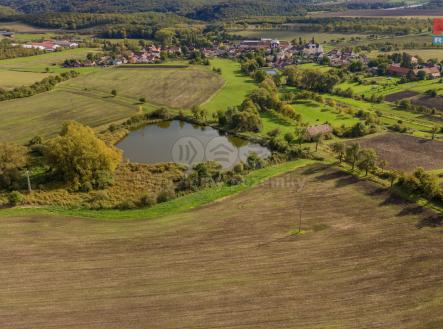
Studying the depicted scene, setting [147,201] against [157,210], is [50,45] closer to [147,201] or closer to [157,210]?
[147,201]

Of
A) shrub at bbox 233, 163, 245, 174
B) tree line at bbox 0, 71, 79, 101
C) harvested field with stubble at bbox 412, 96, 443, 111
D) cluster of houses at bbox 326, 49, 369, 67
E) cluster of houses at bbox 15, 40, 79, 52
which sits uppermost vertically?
cluster of houses at bbox 15, 40, 79, 52

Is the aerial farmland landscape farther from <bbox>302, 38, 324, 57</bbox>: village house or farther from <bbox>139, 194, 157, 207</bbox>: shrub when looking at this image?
<bbox>302, 38, 324, 57</bbox>: village house

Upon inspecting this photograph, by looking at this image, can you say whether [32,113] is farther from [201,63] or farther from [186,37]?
[186,37]

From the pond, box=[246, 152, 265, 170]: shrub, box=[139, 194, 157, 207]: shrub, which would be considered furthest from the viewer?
the pond

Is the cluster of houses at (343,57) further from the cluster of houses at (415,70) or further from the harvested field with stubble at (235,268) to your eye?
the harvested field with stubble at (235,268)

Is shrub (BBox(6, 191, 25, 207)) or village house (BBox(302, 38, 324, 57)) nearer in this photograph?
shrub (BBox(6, 191, 25, 207))

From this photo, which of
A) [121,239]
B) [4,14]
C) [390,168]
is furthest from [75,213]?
[4,14]

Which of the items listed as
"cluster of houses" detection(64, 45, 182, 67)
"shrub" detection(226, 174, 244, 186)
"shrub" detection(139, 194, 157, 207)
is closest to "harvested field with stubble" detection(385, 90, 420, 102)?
"shrub" detection(226, 174, 244, 186)
